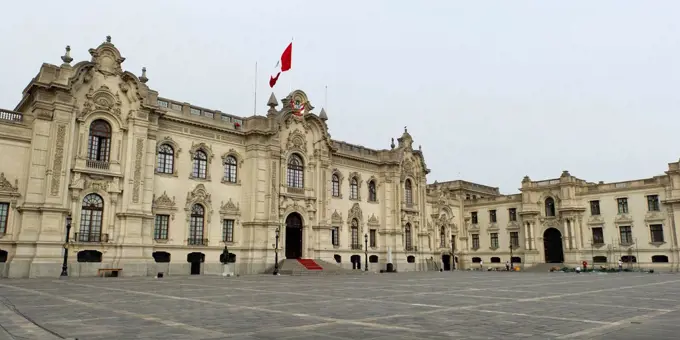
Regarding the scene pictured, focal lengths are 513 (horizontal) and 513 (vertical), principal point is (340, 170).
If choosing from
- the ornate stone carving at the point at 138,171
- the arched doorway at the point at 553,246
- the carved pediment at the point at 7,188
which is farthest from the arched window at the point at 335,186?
the arched doorway at the point at 553,246

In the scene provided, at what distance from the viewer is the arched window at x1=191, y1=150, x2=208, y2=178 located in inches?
1614

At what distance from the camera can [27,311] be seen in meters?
12.8

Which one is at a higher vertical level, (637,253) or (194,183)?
(194,183)

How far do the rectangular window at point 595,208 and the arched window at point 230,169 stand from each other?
42.2 m

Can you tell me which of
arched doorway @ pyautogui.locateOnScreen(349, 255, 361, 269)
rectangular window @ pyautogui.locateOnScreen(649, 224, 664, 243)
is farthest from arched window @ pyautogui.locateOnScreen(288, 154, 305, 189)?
rectangular window @ pyautogui.locateOnScreen(649, 224, 664, 243)

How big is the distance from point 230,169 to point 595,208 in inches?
1681

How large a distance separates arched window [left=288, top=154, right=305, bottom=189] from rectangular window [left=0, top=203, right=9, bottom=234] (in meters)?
21.8

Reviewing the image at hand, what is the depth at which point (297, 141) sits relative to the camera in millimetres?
47062

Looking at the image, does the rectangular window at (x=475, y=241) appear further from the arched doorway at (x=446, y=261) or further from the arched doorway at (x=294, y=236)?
the arched doorway at (x=294, y=236)

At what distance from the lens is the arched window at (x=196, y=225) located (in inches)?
1576

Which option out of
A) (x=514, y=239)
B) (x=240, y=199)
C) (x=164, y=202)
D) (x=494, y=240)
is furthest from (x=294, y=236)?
(x=514, y=239)

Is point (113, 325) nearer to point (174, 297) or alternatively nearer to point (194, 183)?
point (174, 297)

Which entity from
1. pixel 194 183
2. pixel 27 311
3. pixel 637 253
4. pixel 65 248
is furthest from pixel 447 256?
pixel 27 311

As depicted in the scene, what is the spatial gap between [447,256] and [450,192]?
10454 mm
